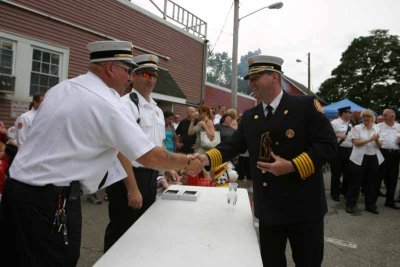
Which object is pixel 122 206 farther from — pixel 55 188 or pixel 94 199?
pixel 94 199

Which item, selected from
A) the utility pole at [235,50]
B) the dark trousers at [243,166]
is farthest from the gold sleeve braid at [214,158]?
the utility pole at [235,50]

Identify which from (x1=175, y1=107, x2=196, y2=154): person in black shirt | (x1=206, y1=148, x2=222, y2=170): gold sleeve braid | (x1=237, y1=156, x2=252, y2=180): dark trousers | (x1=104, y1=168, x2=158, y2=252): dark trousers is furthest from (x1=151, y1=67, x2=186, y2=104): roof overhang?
(x1=206, y1=148, x2=222, y2=170): gold sleeve braid

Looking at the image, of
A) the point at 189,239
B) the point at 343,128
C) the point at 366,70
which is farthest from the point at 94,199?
the point at 366,70

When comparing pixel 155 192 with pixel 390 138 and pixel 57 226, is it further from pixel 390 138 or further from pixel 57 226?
pixel 390 138

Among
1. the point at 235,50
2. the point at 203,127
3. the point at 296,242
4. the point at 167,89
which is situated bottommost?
the point at 296,242

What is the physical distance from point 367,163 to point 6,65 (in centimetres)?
813

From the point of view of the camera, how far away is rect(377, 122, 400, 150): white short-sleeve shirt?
6.63 m

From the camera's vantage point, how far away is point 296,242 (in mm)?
2221

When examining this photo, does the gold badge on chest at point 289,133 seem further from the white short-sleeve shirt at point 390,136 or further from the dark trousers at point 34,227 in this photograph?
the white short-sleeve shirt at point 390,136

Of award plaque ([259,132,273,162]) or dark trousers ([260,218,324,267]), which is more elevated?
award plaque ([259,132,273,162])

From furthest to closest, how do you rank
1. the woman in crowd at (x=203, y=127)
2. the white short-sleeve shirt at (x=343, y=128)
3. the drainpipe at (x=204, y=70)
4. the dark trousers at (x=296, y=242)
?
the drainpipe at (x=204, y=70) < the white short-sleeve shirt at (x=343, y=128) < the woman in crowd at (x=203, y=127) < the dark trousers at (x=296, y=242)

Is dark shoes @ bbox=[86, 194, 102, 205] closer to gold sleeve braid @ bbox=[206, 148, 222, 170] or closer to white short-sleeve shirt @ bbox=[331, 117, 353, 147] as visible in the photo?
gold sleeve braid @ bbox=[206, 148, 222, 170]

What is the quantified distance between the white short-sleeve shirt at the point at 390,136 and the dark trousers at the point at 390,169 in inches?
5.0

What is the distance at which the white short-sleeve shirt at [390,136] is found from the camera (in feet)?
21.7
